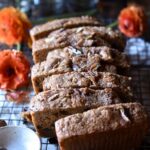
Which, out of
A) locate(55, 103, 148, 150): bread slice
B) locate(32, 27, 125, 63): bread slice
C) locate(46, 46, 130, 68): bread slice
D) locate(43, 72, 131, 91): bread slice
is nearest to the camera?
locate(55, 103, 148, 150): bread slice

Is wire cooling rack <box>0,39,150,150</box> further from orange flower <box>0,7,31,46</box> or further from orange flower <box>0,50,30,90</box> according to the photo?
orange flower <box>0,7,31,46</box>

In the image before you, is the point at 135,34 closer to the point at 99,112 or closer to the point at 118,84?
the point at 118,84

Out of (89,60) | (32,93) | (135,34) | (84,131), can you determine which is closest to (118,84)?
(89,60)

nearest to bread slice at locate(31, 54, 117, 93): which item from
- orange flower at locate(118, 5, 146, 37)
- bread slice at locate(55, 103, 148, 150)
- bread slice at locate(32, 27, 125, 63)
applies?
bread slice at locate(32, 27, 125, 63)

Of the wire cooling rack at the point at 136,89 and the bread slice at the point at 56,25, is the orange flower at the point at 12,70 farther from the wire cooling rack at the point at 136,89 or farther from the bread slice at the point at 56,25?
the bread slice at the point at 56,25

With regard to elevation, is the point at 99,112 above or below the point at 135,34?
below

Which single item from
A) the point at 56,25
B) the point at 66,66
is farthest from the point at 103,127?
the point at 56,25

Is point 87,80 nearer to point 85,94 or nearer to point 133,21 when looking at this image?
point 85,94

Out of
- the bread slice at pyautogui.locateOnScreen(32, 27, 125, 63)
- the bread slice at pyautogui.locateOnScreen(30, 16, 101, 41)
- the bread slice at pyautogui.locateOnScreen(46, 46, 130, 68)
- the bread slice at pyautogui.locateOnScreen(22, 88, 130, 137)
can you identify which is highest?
the bread slice at pyautogui.locateOnScreen(30, 16, 101, 41)

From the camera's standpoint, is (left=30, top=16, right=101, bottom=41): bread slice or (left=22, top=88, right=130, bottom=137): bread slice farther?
(left=30, top=16, right=101, bottom=41): bread slice

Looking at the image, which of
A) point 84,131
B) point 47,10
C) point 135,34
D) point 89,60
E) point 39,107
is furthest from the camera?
point 47,10
